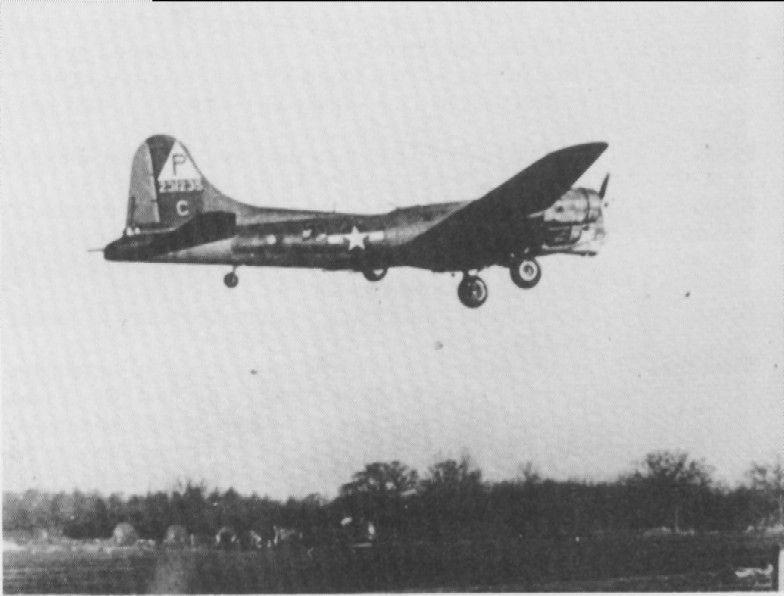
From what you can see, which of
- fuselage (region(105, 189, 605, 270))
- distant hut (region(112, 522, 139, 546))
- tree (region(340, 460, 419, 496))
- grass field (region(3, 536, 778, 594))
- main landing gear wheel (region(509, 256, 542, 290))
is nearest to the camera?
grass field (region(3, 536, 778, 594))

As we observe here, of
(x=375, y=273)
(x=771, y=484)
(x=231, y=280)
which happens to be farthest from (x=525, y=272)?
(x=771, y=484)

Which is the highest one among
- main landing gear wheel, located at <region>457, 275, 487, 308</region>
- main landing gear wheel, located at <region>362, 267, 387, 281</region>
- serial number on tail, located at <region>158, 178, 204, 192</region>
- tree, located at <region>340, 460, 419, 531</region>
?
serial number on tail, located at <region>158, 178, 204, 192</region>

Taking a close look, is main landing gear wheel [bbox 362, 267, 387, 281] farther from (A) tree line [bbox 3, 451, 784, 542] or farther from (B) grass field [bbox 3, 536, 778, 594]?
(B) grass field [bbox 3, 536, 778, 594]

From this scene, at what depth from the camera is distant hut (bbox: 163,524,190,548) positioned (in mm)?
10945

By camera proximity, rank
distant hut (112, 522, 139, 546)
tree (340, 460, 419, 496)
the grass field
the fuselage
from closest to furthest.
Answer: the grass field
tree (340, 460, 419, 496)
distant hut (112, 522, 139, 546)
the fuselage

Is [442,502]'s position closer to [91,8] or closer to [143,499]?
[143,499]

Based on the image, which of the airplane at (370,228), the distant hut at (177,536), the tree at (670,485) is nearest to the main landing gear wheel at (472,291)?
the airplane at (370,228)

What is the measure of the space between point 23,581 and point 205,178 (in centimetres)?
408

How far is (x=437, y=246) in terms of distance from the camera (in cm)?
1148

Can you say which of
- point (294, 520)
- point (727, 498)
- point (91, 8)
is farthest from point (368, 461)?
point (91, 8)

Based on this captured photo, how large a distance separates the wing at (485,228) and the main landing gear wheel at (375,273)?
14.8 inches

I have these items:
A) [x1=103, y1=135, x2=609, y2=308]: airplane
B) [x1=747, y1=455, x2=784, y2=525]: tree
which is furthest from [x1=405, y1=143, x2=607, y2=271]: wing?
[x1=747, y1=455, x2=784, y2=525]: tree

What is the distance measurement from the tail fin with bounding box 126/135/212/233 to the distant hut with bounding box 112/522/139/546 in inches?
112

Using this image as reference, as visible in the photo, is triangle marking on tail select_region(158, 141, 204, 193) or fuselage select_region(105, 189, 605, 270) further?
fuselage select_region(105, 189, 605, 270)
